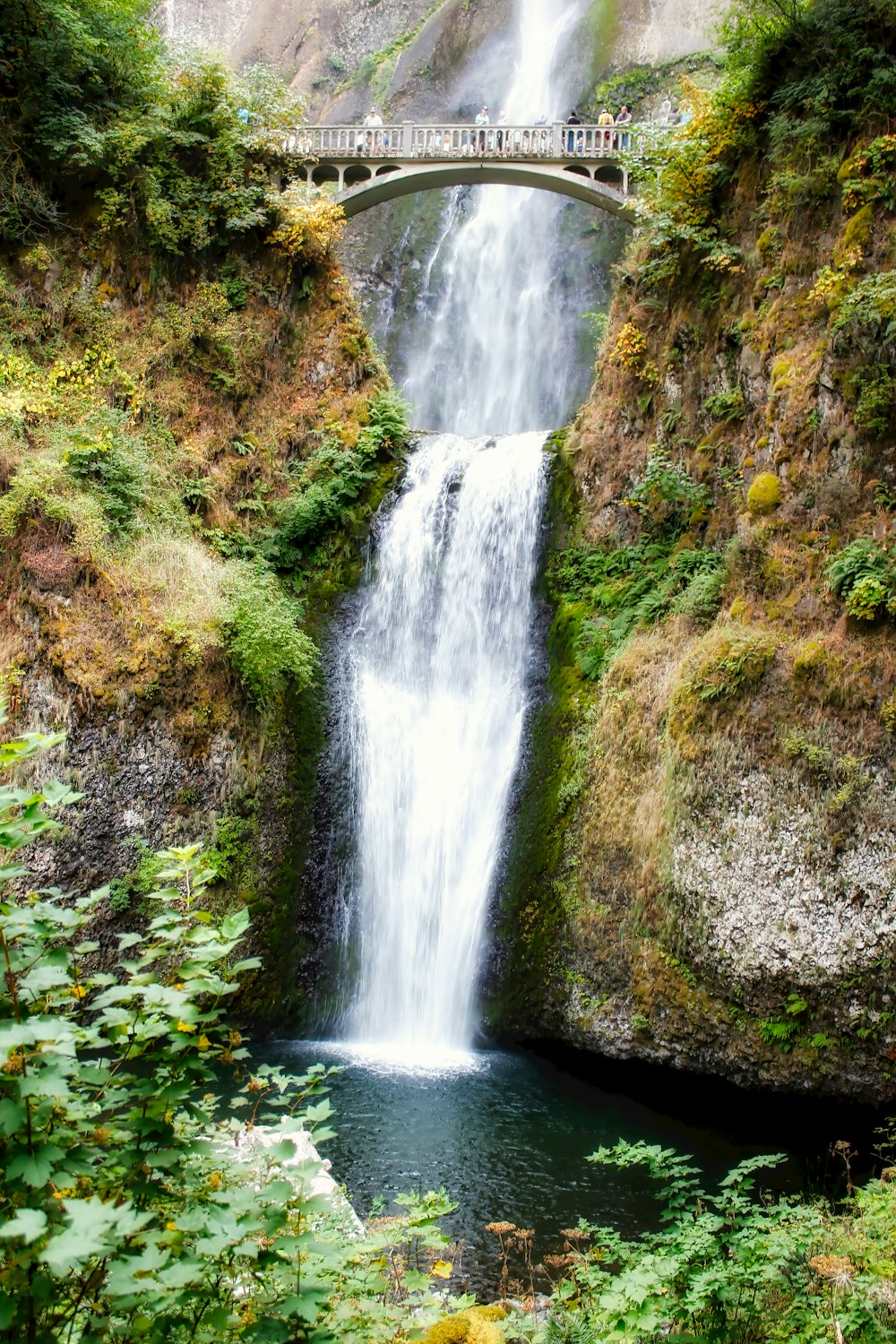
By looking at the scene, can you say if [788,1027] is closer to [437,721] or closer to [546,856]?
[546,856]

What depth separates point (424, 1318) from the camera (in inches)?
146

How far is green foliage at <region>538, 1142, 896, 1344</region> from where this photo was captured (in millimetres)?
4484

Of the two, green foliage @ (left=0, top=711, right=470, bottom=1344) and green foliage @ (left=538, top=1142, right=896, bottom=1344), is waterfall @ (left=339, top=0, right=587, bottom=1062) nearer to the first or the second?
green foliage @ (left=538, top=1142, right=896, bottom=1344)

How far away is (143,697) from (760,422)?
802 cm

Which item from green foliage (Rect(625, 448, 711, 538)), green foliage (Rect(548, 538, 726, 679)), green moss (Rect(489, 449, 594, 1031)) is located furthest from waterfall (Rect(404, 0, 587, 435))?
green moss (Rect(489, 449, 594, 1031))

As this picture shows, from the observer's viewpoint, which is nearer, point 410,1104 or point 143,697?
point 410,1104

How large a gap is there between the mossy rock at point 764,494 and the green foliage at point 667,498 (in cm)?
121

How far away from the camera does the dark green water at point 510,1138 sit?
7625 mm

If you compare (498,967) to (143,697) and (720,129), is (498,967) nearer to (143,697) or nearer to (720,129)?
(143,697)

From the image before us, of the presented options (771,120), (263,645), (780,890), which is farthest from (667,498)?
(263,645)

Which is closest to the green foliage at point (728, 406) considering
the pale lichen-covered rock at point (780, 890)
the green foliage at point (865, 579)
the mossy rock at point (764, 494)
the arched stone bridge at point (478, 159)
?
the mossy rock at point (764, 494)

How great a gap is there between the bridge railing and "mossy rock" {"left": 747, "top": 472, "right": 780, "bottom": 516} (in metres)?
10.7

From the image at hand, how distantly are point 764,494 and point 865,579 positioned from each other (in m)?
1.85

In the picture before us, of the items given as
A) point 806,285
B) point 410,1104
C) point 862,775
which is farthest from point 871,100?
point 410,1104
